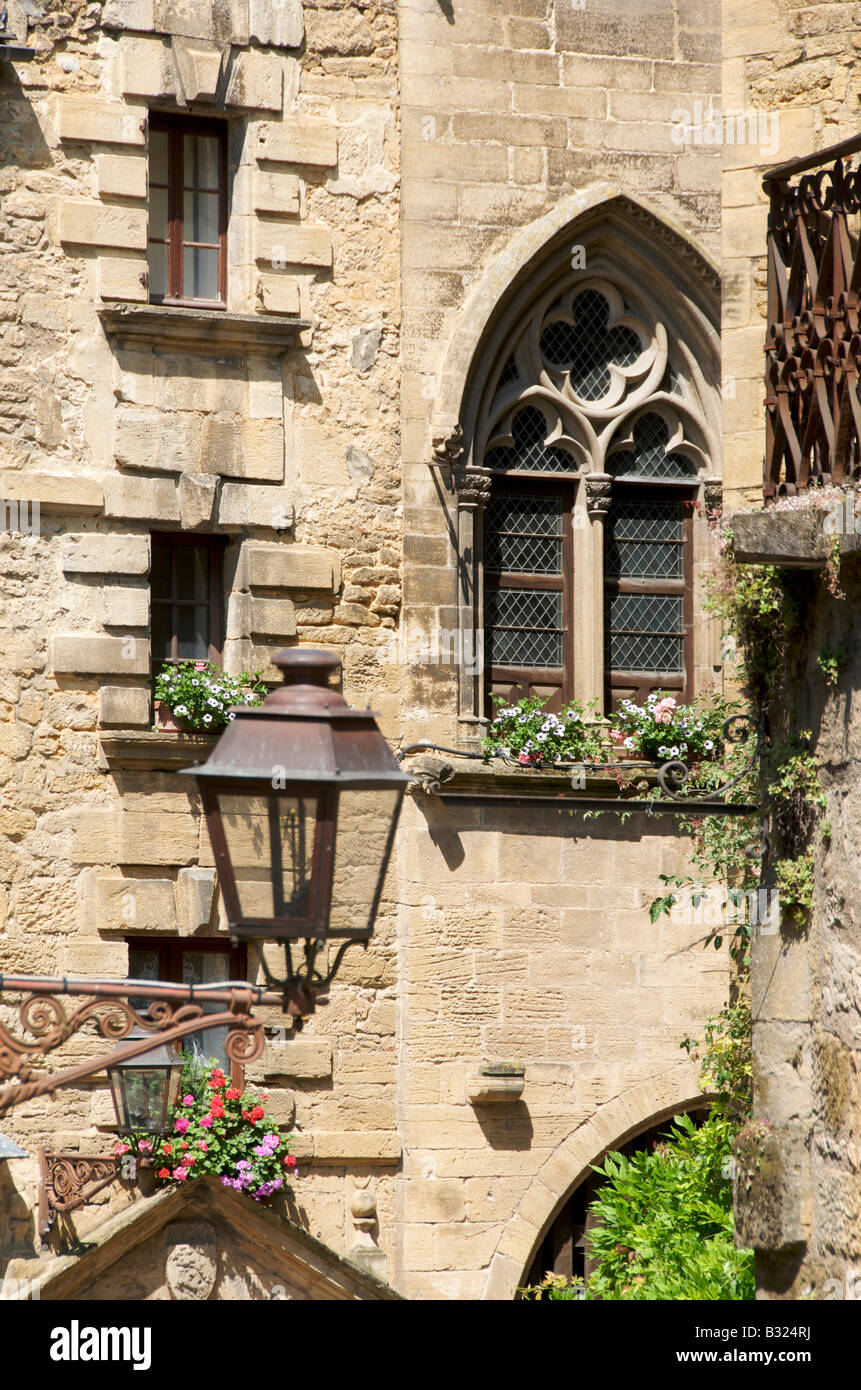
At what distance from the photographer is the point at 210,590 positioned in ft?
40.4

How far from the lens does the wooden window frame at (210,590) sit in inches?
481

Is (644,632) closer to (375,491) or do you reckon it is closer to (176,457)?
(375,491)

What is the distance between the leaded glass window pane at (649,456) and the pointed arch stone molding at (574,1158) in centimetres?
352

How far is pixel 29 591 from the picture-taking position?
38.5ft

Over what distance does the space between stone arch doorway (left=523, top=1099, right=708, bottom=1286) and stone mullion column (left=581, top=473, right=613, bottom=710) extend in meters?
2.48

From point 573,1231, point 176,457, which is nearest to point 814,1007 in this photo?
point 573,1231

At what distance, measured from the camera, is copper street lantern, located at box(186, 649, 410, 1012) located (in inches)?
209

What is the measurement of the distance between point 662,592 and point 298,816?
8131mm

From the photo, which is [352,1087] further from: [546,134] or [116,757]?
[546,134]

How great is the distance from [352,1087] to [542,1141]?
1123 mm

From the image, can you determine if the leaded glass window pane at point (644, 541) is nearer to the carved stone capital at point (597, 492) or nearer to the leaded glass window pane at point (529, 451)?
the carved stone capital at point (597, 492)
